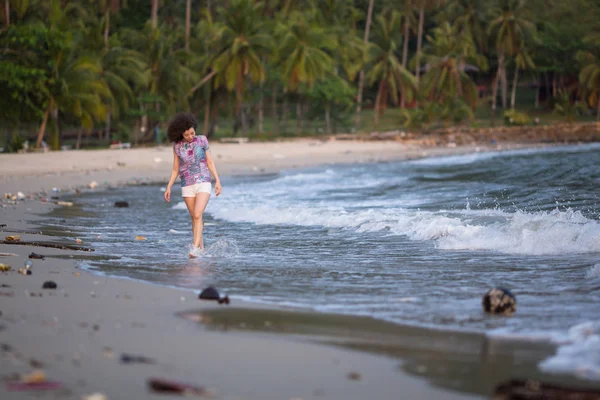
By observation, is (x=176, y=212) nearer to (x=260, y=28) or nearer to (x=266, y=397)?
(x=266, y=397)

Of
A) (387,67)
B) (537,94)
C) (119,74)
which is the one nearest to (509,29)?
(387,67)

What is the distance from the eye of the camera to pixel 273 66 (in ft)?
143

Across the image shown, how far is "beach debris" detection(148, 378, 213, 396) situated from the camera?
11.5 ft

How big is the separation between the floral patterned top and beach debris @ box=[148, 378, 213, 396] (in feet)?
16.4

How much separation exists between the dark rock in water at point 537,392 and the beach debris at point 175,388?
1.26m

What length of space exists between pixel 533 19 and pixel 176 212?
154 ft

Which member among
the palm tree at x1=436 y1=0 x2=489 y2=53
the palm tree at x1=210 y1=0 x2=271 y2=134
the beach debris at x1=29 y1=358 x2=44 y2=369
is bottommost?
the beach debris at x1=29 y1=358 x2=44 y2=369

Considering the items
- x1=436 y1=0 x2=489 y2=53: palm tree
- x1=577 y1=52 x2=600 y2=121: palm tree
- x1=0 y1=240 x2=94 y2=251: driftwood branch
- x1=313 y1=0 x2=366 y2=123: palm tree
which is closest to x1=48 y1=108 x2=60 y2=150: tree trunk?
x1=313 y1=0 x2=366 y2=123: palm tree

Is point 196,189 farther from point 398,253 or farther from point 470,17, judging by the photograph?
point 470,17

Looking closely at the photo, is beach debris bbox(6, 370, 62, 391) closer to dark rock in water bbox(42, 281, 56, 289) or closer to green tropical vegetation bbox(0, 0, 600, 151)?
dark rock in water bbox(42, 281, 56, 289)

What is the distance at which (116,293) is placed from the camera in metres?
5.91

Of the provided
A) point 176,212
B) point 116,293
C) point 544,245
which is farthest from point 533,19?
point 116,293

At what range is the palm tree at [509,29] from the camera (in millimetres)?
49250

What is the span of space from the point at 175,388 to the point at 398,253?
5300mm
